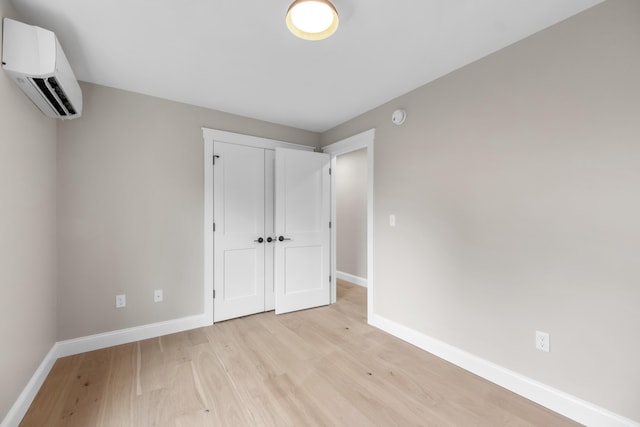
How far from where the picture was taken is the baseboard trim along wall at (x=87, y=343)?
5.14ft

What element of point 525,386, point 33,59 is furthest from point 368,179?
point 33,59

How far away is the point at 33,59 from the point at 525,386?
11.9 ft

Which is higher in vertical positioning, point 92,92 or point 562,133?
point 92,92

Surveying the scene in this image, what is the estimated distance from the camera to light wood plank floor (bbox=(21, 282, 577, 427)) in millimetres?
1604

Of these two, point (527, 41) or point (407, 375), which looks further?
point (407, 375)

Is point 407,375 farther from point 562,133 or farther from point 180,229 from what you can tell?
point 180,229

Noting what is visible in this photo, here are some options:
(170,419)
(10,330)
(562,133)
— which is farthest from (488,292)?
(10,330)

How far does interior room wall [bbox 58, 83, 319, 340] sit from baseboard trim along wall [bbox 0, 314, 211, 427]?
62 mm

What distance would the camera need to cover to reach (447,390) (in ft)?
6.10

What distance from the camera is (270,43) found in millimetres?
1864

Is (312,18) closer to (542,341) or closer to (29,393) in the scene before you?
(542,341)

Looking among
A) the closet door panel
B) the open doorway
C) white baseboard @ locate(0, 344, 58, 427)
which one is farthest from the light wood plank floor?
the open doorway

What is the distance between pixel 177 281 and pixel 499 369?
9.70 feet

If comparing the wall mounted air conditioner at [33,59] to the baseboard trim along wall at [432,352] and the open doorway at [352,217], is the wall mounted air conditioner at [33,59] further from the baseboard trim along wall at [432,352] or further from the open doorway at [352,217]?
the open doorway at [352,217]
